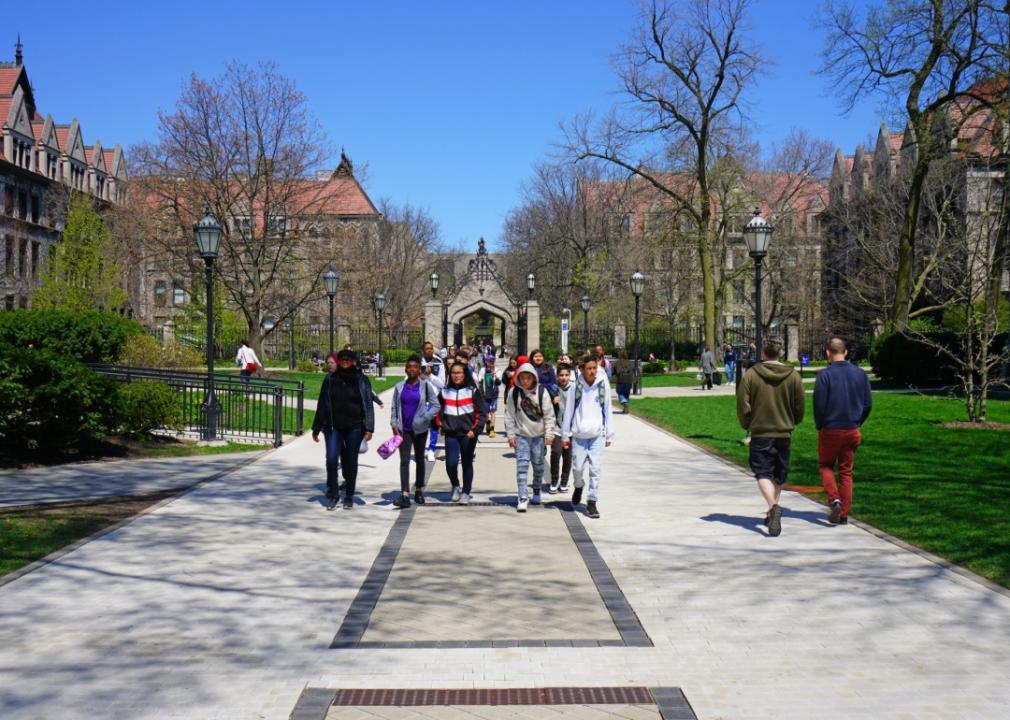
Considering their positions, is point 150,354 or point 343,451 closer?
point 343,451

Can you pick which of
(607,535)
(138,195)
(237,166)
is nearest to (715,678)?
(607,535)

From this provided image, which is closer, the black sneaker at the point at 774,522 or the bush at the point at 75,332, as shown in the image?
the black sneaker at the point at 774,522

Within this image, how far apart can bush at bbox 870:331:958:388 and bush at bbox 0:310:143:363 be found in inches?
861

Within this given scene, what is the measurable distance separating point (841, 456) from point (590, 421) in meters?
2.52

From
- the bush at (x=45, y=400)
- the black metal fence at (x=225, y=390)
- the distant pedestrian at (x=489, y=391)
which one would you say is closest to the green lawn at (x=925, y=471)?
the distant pedestrian at (x=489, y=391)

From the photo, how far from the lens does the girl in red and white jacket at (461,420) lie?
39.2 feet

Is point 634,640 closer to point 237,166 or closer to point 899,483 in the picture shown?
point 899,483

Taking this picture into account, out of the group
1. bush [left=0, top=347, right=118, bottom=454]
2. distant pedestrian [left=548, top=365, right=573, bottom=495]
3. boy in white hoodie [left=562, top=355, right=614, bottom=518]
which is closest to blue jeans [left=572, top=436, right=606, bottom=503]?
boy in white hoodie [left=562, top=355, right=614, bottom=518]

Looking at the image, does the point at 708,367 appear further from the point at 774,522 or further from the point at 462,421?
the point at 774,522

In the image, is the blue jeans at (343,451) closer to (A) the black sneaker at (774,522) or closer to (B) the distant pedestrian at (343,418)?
(B) the distant pedestrian at (343,418)

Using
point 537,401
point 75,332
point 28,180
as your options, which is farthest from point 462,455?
point 28,180

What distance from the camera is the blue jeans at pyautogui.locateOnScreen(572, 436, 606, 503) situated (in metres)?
11.3

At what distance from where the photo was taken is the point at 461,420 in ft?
39.3

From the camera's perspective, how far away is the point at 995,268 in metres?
22.4
